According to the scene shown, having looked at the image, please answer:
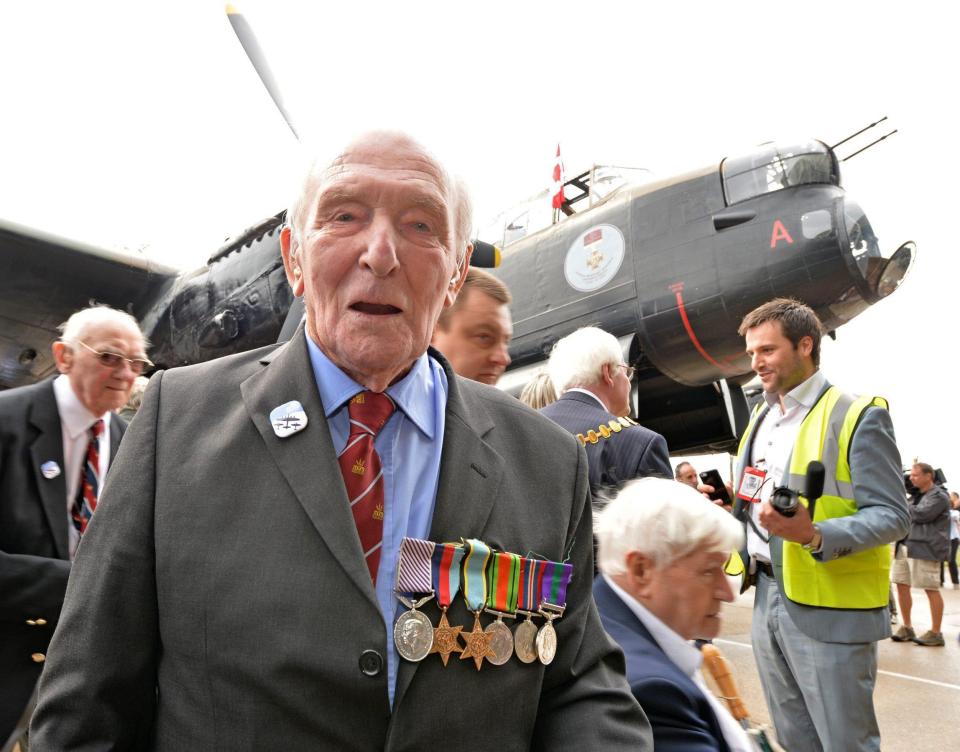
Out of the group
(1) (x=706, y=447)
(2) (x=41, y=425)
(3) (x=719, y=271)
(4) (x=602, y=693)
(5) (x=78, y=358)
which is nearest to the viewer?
(4) (x=602, y=693)

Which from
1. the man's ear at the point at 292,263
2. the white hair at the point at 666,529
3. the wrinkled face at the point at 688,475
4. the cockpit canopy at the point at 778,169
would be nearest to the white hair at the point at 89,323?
the man's ear at the point at 292,263

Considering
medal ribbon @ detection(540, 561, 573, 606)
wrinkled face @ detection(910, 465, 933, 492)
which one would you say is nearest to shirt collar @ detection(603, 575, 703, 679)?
medal ribbon @ detection(540, 561, 573, 606)

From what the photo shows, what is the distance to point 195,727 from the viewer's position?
992 millimetres

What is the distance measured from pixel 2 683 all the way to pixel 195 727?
167 cm

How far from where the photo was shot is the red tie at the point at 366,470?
3.70ft

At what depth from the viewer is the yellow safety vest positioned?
261 centimetres

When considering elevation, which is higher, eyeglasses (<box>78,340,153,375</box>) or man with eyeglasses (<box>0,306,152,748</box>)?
eyeglasses (<box>78,340,153,375</box>)

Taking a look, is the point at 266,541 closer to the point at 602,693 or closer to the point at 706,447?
the point at 602,693

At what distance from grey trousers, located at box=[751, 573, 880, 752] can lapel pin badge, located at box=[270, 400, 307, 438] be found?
2261 millimetres

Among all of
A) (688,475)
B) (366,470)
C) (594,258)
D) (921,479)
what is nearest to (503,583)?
(366,470)

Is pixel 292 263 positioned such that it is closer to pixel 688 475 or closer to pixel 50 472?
pixel 50 472

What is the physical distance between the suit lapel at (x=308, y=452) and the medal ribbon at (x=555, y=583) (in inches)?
12.4

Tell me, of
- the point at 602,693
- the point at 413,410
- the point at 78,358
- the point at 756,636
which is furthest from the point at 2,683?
the point at 756,636

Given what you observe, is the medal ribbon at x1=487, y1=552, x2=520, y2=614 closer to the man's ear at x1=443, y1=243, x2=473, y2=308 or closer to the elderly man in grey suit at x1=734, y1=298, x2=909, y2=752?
the man's ear at x1=443, y1=243, x2=473, y2=308
